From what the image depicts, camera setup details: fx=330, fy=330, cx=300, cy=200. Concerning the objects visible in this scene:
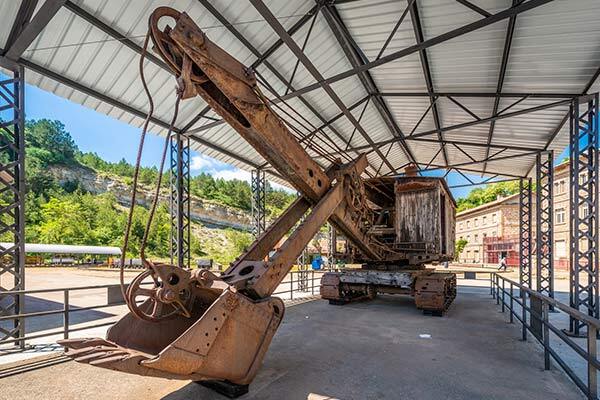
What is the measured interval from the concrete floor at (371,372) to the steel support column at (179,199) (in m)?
4.43

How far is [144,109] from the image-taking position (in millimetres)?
8273

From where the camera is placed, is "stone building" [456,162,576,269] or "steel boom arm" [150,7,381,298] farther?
"stone building" [456,162,576,269]

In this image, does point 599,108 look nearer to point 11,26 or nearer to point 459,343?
point 459,343

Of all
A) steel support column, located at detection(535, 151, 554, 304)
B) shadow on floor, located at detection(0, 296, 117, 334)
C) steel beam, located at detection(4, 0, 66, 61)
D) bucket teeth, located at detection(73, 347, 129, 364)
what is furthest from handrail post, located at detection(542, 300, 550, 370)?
shadow on floor, located at detection(0, 296, 117, 334)

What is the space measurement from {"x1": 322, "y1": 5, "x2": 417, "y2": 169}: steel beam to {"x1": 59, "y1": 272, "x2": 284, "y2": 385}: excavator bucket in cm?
539

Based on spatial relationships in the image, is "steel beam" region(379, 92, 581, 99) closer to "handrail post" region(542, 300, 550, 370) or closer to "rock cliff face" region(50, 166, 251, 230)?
"handrail post" region(542, 300, 550, 370)

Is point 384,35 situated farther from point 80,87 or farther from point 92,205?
point 92,205

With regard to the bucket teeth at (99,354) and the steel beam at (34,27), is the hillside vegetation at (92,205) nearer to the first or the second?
the steel beam at (34,27)

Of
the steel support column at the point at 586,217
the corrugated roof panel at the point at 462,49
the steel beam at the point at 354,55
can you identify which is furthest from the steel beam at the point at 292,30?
the steel support column at the point at 586,217

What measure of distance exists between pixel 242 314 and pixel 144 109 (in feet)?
22.4

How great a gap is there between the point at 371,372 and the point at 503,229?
42.4 meters

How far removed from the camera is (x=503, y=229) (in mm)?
39531

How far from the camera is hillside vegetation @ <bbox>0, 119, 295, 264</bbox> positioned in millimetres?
43344

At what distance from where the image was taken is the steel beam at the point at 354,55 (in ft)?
20.9
